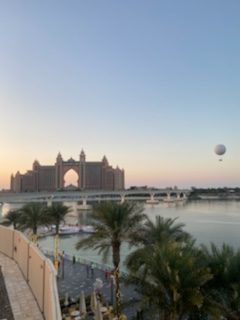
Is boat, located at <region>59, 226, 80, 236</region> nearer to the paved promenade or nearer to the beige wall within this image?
the paved promenade

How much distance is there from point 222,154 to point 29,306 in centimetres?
3865

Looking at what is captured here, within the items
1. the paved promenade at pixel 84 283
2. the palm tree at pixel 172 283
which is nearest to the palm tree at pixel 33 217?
the paved promenade at pixel 84 283

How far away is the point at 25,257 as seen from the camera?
566 inches

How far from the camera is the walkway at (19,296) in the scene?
33.3 feet

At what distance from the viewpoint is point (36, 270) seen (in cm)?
1196

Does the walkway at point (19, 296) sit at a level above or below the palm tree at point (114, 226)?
below

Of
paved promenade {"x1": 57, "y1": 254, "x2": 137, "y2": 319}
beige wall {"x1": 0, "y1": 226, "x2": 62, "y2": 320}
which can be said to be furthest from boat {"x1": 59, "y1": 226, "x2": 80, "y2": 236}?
beige wall {"x1": 0, "y1": 226, "x2": 62, "y2": 320}

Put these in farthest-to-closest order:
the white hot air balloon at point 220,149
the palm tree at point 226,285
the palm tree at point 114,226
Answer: the white hot air balloon at point 220,149 → the palm tree at point 114,226 → the palm tree at point 226,285

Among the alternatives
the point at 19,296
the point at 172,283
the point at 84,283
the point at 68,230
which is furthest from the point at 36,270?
the point at 68,230

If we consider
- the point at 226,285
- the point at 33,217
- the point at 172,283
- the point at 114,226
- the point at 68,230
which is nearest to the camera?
the point at 172,283

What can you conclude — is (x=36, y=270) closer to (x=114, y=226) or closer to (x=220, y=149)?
(x=114, y=226)

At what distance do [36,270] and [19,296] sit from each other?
35.7 inches

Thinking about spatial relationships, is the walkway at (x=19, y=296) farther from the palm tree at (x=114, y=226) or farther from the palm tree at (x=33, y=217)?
the palm tree at (x=33, y=217)

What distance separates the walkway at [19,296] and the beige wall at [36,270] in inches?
6.6
